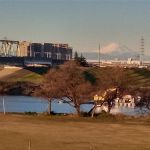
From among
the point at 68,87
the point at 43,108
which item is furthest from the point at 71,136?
the point at 43,108

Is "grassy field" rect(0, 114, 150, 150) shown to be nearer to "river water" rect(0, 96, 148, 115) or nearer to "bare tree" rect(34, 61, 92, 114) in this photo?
"bare tree" rect(34, 61, 92, 114)

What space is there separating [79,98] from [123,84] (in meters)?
5.29

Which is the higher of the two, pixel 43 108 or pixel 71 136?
pixel 43 108

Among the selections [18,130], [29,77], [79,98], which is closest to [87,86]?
[79,98]

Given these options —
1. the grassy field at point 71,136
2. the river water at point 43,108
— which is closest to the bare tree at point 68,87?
the river water at point 43,108

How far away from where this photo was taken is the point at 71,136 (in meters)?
36.7

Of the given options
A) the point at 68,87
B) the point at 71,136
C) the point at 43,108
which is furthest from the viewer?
the point at 43,108

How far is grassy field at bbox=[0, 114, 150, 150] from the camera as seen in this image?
99.9 feet

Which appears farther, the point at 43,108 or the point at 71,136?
the point at 43,108

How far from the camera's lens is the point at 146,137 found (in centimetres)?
3841

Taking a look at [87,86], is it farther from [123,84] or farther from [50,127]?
[50,127]

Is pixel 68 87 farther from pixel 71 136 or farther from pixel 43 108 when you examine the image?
pixel 43 108

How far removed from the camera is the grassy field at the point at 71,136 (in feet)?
99.9

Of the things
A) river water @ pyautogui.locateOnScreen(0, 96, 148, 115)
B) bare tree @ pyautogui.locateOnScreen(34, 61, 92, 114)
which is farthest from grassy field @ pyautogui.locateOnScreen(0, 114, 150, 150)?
river water @ pyautogui.locateOnScreen(0, 96, 148, 115)
